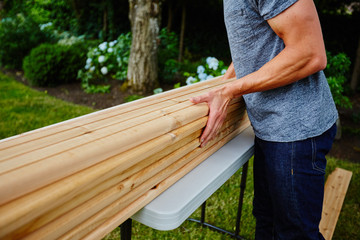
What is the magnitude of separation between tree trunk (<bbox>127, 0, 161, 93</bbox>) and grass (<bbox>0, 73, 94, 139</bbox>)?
116cm

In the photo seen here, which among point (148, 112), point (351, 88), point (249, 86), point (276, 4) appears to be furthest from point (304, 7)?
point (351, 88)

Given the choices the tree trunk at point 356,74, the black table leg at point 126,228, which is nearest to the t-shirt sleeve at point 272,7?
the black table leg at point 126,228

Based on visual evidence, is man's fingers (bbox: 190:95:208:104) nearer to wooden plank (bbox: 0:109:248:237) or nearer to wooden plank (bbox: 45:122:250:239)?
wooden plank (bbox: 45:122:250:239)

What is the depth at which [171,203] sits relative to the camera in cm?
106

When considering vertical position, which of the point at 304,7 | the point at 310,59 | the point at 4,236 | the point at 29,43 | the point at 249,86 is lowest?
the point at 29,43

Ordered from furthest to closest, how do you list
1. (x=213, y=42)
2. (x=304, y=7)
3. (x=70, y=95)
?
1. (x=213, y=42)
2. (x=70, y=95)
3. (x=304, y=7)

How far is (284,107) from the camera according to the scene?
127cm

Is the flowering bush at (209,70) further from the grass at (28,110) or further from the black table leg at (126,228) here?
the black table leg at (126,228)

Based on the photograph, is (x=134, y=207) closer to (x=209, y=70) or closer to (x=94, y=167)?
(x=94, y=167)

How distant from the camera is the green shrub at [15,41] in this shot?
26.2 ft

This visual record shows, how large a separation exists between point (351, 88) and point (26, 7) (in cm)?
1329

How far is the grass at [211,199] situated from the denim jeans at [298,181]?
1453mm

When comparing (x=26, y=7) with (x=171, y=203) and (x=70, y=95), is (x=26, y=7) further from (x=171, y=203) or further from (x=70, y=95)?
(x=171, y=203)

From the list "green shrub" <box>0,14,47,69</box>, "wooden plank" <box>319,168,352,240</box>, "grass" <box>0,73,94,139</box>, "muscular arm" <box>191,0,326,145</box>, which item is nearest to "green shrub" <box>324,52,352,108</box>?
"wooden plank" <box>319,168,352,240</box>
